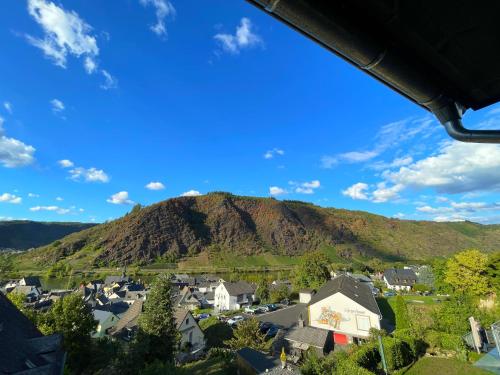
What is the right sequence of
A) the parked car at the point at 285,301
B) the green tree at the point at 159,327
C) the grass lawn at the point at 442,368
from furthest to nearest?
the parked car at the point at 285,301 → the green tree at the point at 159,327 → the grass lawn at the point at 442,368

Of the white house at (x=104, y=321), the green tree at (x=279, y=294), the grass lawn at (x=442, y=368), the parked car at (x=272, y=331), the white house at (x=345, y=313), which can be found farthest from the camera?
the green tree at (x=279, y=294)

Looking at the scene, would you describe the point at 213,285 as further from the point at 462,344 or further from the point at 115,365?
the point at 462,344

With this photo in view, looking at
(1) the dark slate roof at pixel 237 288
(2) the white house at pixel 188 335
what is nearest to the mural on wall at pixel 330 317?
(2) the white house at pixel 188 335

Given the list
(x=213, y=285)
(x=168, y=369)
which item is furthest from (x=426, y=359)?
(x=213, y=285)

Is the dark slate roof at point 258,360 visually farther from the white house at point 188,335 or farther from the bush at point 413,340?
the bush at point 413,340

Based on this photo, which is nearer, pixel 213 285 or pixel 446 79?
pixel 446 79

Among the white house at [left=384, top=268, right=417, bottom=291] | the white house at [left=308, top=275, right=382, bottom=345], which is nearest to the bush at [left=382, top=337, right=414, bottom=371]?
the white house at [left=308, top=275, right=382, bottom=345]
